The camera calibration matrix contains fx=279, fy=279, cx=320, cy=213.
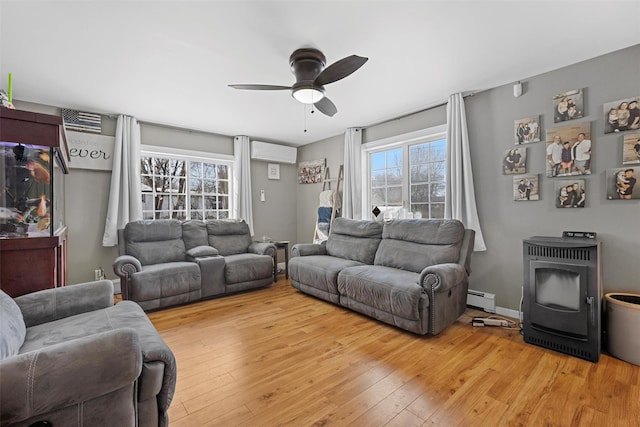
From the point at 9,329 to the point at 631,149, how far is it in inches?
169

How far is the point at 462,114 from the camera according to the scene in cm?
323

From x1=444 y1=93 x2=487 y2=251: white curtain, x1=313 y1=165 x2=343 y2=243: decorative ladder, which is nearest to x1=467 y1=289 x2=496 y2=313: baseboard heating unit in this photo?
x1=444 y1=93 x2=487 y2=251: white curtain

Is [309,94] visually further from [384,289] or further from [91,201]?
[91,201]

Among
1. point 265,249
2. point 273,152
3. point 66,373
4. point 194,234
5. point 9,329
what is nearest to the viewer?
→ point 66,373

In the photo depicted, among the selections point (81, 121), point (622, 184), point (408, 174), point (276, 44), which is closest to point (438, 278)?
point (622, 184)

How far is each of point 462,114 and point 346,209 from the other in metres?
2.12

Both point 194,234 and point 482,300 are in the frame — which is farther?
point 194,234

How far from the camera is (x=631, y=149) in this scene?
2.30 meters

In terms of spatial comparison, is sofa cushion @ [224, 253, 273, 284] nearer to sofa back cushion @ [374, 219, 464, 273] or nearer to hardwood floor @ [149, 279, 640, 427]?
hardwood floor @ [149, 279, 640, 427]

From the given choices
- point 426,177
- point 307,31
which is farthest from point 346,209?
A: point 307,31

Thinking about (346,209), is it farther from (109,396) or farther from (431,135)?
(109,396)

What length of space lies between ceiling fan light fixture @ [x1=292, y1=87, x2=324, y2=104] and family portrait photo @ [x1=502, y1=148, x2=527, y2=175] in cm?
211

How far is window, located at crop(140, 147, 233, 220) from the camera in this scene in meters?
4.36

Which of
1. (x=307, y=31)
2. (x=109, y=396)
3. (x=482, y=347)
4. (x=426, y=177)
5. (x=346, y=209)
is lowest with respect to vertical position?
(x=482, y=347)
